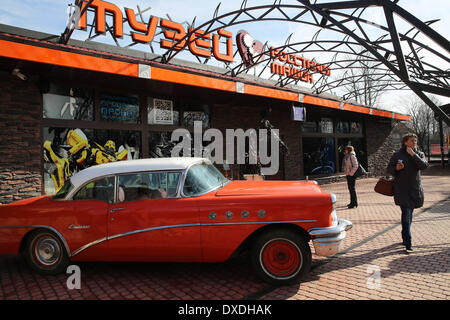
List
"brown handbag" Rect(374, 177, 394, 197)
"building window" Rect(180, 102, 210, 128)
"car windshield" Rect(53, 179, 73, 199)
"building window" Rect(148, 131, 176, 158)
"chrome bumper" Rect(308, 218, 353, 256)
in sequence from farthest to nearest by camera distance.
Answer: "building window" Rect(180, 102, 210, 128)
"building window" Rect(148, 131, 176, 158)
"brown handbag" Rect(374, 177, 394, 197)
"car windshield" Rect(53, 179, 73, 199)
"chrome bumper" Rect(308, 218, 353, 256)

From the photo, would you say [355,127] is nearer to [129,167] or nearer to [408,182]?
[408,182]

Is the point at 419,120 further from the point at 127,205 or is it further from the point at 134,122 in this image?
the point at 127,205

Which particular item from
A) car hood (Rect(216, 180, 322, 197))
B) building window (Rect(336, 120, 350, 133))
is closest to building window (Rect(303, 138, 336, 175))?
building window (Rect(336, 120, 350, 133))

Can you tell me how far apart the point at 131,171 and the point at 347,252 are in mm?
3358

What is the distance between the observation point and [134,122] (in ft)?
28.3

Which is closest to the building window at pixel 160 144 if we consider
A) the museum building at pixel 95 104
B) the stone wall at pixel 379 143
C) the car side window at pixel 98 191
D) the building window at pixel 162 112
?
the museum building at pixel 95 104

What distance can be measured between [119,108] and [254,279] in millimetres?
6586

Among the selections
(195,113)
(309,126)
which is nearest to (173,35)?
(195,113)

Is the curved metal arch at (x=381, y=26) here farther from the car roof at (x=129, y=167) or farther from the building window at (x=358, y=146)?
the building window at (x=358, y=146)

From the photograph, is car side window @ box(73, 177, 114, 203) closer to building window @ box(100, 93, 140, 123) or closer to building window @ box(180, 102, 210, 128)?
building window @ box(100, 93, 140, 123)

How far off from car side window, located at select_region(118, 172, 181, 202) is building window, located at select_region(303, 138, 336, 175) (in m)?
10.9

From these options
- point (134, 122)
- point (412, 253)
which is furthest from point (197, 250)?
point (134, 122)

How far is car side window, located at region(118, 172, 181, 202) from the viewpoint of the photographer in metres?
3.60

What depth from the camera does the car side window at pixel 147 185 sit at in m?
3.60
